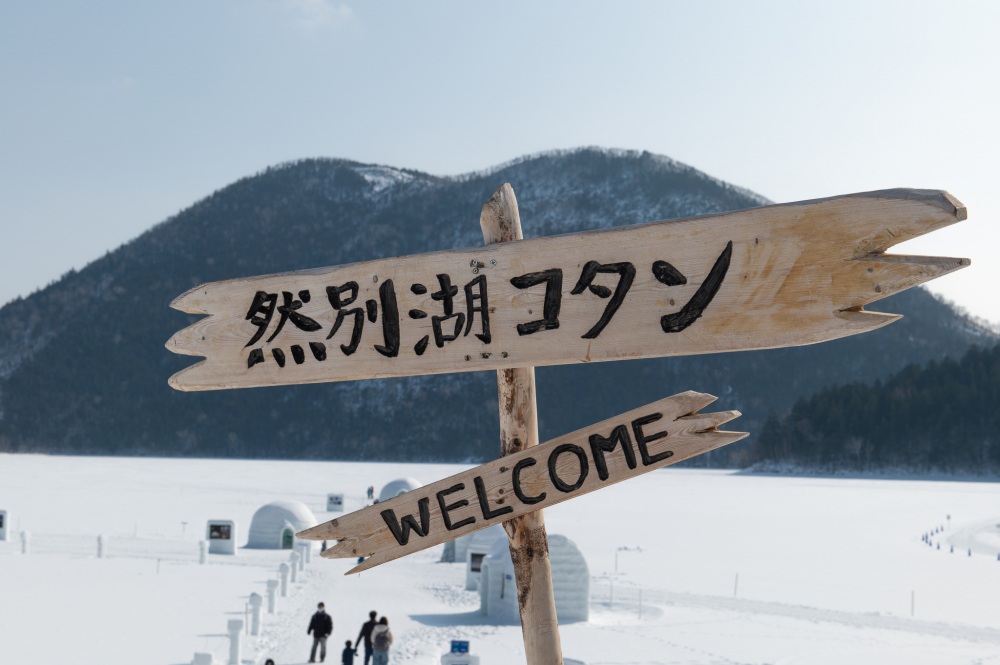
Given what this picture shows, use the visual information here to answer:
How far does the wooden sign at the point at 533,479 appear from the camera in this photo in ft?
11.0

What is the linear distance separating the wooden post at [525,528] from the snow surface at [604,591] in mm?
10451

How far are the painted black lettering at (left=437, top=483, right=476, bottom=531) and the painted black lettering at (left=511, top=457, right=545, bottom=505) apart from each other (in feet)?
0.62

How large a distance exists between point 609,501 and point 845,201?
4287cm

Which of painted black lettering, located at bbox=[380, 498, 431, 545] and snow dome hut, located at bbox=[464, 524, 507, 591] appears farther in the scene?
snow dome hut, located at bbox=[464, 524, 507, 591]

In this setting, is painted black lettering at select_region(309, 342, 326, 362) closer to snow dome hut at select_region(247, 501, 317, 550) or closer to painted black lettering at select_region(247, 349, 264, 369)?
painted black lettering at select_region(247, 349, 264, 369)

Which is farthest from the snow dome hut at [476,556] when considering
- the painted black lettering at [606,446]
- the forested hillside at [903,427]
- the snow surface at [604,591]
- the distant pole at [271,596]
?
the forested hillside at [903,427]

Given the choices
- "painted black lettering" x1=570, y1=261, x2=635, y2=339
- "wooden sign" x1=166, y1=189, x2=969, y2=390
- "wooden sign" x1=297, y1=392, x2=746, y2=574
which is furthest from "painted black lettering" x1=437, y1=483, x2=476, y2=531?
"painted black lettering" x1=570, y1=261, x2=635, y2=339

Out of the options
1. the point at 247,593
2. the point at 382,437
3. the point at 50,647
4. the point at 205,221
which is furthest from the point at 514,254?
the point at 205,221

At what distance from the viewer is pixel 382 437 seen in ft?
431

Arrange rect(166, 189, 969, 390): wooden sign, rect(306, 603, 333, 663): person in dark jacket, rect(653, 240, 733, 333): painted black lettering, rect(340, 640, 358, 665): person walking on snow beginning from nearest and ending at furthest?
rect(166, 189, 969, 390): wooden sign < rect(653, 240, 733, 333): painted black lettering < rect(340, 640, 358, 665): person walking on snow < rect(306, 603, 333, 663): person in dark jacket

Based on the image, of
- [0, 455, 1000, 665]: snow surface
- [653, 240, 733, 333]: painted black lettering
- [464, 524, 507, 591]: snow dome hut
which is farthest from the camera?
[464, 524, 507, 591]: snow dome hut

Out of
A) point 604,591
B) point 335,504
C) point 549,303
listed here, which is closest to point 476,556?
point 604,591

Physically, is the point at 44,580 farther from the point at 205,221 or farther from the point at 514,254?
the point at 205,221

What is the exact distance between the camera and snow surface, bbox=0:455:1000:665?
14578 millimetres
